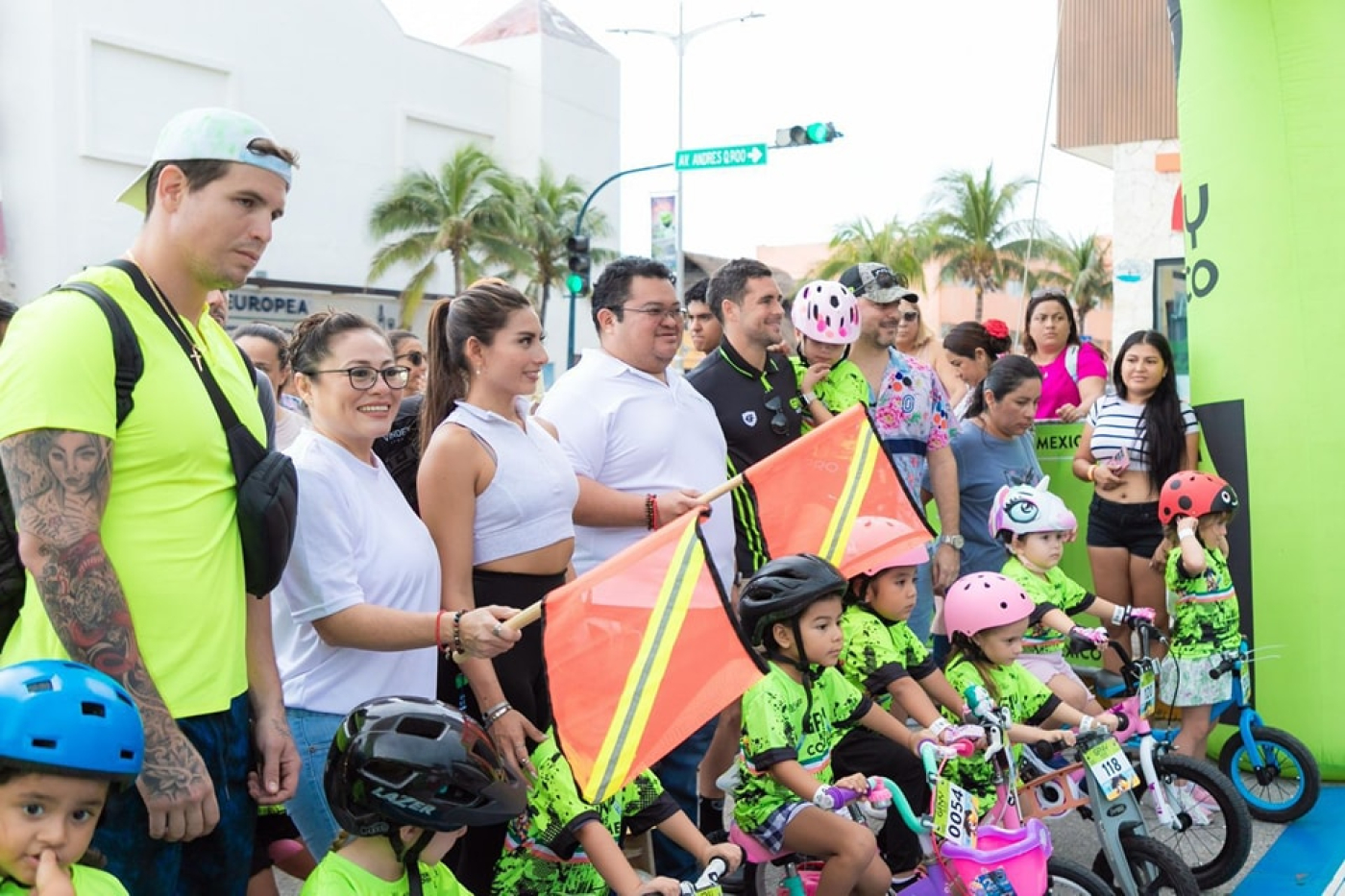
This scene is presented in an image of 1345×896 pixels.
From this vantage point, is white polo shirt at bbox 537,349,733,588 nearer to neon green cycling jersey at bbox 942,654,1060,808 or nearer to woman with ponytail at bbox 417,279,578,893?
woman with ponytail at bbox 417,279,578,893

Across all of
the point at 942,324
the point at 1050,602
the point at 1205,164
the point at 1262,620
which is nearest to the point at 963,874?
the point at 1050,602

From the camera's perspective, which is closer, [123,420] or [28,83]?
[123,420]

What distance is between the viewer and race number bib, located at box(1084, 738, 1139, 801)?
4.36m

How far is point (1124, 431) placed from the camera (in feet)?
22.7

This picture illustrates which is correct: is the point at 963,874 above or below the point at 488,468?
below

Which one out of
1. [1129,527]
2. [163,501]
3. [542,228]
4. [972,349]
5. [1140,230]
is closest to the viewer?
[163,501]

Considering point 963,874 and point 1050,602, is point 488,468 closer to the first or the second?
point 963,874

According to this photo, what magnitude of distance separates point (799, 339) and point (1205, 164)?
250 cm

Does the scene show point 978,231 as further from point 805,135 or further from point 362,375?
point 362,375

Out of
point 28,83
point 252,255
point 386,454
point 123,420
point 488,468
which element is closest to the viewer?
point 123,420

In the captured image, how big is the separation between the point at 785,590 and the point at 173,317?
6.92 ft

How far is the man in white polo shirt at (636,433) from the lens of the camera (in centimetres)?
459

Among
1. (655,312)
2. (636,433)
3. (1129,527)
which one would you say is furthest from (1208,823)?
(655,312)

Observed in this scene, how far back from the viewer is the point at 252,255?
277cm
